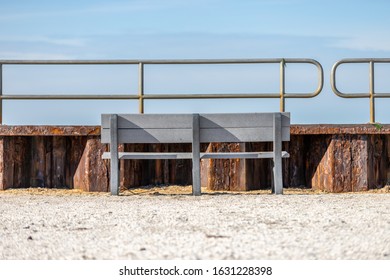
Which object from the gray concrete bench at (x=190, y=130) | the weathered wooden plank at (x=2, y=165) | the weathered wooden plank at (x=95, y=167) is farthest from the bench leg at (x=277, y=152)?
the weathered wooden plank at (x=2, y=165)

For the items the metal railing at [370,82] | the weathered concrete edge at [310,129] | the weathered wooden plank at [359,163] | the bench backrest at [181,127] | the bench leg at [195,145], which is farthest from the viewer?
the metal railing at [370,82]

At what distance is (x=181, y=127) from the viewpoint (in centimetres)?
→ 1143

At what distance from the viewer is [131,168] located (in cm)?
1273

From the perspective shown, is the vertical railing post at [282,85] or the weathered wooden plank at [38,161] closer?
the vertical railing post at [282,85]

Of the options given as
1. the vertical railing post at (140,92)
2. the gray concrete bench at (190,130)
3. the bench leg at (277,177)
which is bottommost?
the bench leg at (277,177)

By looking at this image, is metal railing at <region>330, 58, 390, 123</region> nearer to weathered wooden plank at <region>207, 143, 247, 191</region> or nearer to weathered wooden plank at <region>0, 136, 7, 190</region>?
weathered wooden plank at <region>207, 143, 247, 191</region>

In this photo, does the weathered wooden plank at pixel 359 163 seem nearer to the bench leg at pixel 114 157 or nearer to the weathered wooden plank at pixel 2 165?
the bench leg at pixel 114 157

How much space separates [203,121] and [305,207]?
108 inches

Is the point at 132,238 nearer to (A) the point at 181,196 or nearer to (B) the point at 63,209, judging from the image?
(B) the point at 63,209

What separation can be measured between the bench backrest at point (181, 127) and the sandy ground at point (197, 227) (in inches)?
36.3

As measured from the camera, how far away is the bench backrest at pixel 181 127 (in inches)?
449

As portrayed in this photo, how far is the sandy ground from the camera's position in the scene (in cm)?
588
